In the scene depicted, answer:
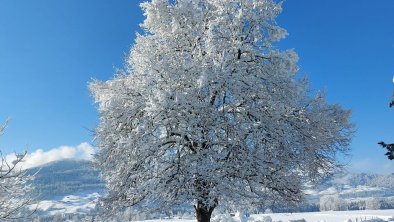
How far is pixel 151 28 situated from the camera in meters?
18.4

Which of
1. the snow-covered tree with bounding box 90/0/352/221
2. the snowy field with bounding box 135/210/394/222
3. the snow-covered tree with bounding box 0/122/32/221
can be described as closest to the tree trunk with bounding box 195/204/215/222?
the snow-covered tree with bounding box 90/0/352/221

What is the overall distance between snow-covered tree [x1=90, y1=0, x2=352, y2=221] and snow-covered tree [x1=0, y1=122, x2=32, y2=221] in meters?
3.25

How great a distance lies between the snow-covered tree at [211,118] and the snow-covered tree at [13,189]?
3251 mm

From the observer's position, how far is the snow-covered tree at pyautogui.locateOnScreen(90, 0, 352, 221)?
14.6 m

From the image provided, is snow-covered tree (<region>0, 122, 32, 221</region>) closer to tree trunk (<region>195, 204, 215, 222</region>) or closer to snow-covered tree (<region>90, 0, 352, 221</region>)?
snow-covered tree (<region>90, 0, 352, 221</region>)

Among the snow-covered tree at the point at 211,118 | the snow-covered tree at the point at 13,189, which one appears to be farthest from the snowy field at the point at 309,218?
the snow-covered tree at the point at 13,189

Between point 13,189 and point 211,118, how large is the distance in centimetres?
867

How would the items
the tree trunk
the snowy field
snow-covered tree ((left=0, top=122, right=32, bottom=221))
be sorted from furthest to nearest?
the snowy field → the tree trunk → snow-covered tree ((left=0, top=122, right=32, bottom=221))

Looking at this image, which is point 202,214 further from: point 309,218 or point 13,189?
point 309,218

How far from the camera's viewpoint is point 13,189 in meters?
15.9

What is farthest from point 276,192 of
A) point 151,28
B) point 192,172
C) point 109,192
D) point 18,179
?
point 18,179

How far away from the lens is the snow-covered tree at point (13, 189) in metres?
14.6

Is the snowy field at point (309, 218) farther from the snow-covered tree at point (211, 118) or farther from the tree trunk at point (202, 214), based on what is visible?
the snow-covered tree at point (211, 118)

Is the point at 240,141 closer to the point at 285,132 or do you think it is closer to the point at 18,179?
the point at 285,132
